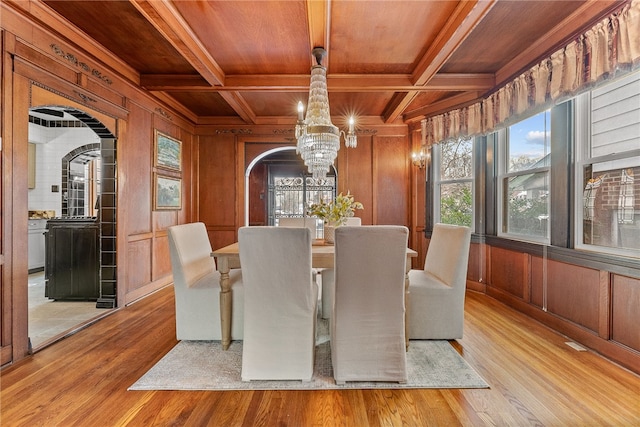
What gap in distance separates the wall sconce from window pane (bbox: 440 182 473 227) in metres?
0.46

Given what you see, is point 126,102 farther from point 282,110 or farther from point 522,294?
point 522,294

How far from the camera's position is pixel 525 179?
10.7 ft

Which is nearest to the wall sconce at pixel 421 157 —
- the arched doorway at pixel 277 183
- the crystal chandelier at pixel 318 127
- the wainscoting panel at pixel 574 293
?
the crystal chandelier at pixel 318 127

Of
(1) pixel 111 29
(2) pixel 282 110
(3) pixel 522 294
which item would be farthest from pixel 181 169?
(3) pixel 522 294

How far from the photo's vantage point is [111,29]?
2582 millimetres

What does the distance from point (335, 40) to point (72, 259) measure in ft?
12.5

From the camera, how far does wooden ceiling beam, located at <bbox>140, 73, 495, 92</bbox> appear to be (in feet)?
11.3

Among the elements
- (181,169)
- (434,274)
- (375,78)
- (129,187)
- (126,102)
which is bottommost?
(434,274)

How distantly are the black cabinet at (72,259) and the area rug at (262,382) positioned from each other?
6.26 ft

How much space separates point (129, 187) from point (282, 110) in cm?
245

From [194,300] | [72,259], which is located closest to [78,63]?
[72,259]

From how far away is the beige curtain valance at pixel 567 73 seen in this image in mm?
1965

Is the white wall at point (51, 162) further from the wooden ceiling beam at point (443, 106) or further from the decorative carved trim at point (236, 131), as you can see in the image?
the wooden ceiling beam at point (443, 106)

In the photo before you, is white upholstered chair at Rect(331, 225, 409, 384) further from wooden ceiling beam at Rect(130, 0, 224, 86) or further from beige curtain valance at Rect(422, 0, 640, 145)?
wooden ceiling beam at Rect(130, 0, 224, 86)
